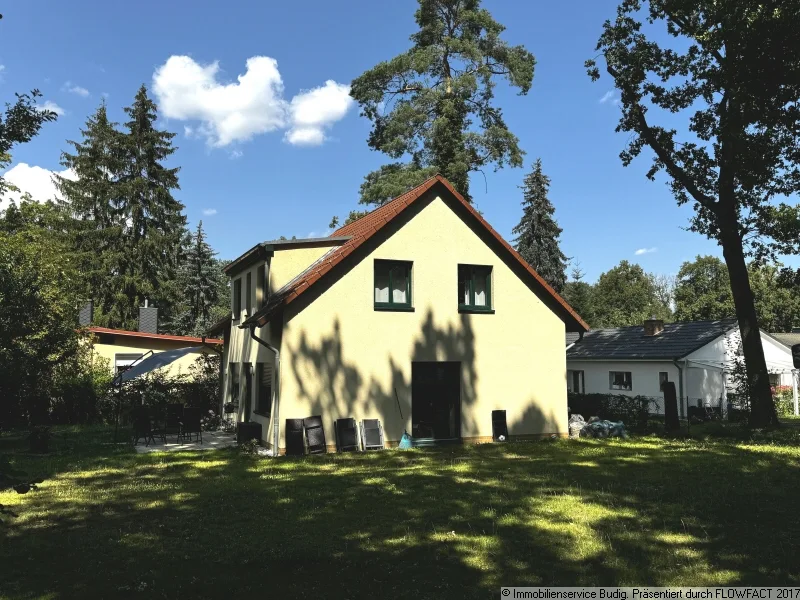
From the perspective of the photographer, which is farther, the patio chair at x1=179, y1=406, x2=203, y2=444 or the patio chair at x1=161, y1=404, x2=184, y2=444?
the patio chair at x1=161, y1=404, x2=184, y2=444

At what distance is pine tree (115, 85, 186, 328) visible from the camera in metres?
38.2

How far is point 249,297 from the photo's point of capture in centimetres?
1936

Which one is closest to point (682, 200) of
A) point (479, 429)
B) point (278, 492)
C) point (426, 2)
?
point (479, 429)

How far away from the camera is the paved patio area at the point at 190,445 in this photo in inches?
653

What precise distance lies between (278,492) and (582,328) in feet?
41.4

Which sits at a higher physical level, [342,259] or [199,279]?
[199,279]

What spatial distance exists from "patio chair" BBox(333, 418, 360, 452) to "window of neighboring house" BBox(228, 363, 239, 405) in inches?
248

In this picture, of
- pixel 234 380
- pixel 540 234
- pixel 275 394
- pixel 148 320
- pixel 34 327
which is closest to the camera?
pixel 275 394

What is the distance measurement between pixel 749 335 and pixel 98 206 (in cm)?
3867

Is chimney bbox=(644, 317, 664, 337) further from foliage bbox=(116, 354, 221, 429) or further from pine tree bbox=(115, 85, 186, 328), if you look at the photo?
pine tree bbox=(115, 85, 186, 328)

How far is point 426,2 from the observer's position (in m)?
32.5

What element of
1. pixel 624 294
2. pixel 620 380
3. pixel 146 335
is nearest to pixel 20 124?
pixel 146 335

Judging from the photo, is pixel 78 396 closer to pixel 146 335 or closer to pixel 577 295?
pixel 146 335

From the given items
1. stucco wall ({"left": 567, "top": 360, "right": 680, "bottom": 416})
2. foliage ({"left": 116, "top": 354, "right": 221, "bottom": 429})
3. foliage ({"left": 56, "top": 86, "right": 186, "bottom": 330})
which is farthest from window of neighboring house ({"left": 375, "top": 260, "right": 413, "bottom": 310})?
foliage ({"left": 56, "top": 86, "right": 186, "bottom": 330})
